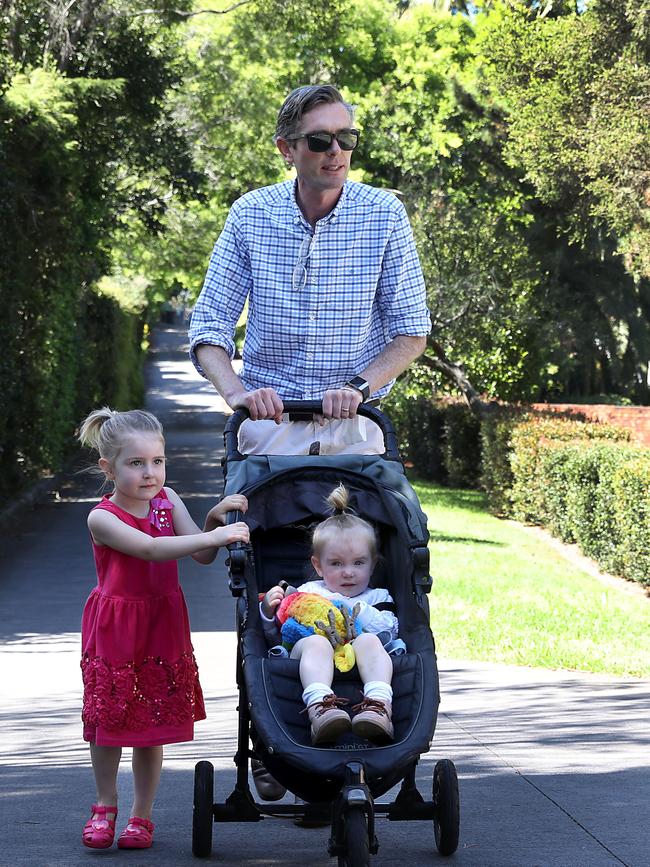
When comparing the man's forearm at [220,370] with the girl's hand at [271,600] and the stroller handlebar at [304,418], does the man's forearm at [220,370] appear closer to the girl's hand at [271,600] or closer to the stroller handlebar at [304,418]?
the stroller handlebar at [304,418]

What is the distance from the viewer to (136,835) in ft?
15.3

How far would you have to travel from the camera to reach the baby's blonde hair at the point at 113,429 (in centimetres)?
462

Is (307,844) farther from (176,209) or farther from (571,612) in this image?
(176,209)

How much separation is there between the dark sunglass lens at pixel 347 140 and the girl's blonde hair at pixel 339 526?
109 cm

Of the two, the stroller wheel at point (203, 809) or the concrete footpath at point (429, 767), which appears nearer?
the stroller wheel at point (203, 809)

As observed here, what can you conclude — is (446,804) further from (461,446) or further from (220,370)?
(461,446)

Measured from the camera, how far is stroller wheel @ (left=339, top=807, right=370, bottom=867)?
3.76m

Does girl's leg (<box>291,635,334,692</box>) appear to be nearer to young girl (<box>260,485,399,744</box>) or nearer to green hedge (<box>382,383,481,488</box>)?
young girl (<box>260,485,399,744</box>)

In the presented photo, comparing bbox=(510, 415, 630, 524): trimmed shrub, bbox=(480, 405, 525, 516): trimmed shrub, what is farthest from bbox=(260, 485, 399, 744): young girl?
bbox=(480, 405, 525, 516): trimmed shrub

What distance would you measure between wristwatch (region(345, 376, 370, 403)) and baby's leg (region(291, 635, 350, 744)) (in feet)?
2.81

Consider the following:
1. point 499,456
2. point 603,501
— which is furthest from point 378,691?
point 499,456

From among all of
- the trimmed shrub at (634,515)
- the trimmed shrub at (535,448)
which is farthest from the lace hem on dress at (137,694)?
the trimmed shrub at (535,448)

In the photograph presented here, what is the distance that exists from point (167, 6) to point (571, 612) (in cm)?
1628

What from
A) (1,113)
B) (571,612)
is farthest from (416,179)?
(571,612)
